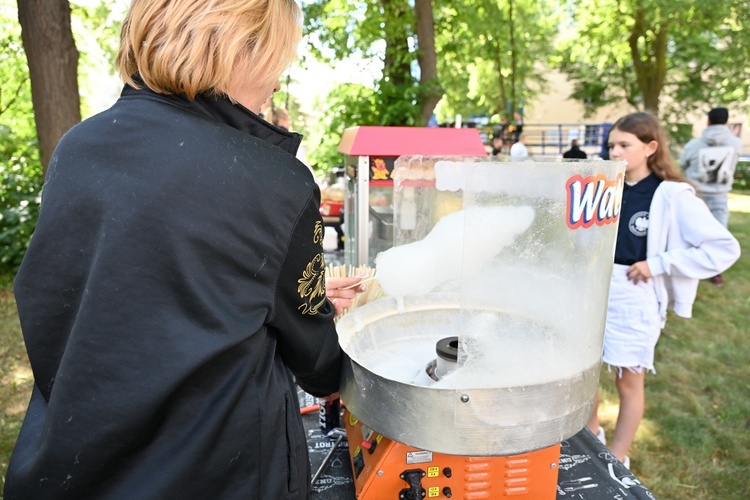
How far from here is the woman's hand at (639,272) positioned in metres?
2.12

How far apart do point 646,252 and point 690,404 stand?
163cm

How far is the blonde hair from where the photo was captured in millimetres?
792

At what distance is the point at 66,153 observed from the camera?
2.64ft

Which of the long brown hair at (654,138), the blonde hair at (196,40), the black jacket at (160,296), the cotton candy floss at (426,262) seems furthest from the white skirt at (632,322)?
the blonde hair at (196,40)

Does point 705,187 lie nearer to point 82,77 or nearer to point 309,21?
point 309,21

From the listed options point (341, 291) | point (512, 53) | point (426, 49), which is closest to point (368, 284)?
point (341, 291)

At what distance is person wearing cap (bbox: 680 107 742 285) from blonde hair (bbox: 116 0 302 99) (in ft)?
19.2

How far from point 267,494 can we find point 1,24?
808 cm

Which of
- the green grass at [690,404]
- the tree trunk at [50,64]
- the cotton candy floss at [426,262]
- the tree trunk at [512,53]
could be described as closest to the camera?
the cotton candy floss at [426,262]

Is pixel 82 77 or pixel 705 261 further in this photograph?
pixel 82 77

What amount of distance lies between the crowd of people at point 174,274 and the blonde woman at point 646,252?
5.50 ft

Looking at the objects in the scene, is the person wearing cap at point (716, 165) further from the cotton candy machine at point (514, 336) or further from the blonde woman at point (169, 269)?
the blonde woman at point (169, 269)

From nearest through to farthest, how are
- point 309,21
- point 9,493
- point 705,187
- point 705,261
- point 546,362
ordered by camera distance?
1. point 9,493
2. point 546,362
3. point 705,261
4. point 705,187
5. point 309,21

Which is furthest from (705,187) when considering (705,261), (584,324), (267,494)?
(267,494)
